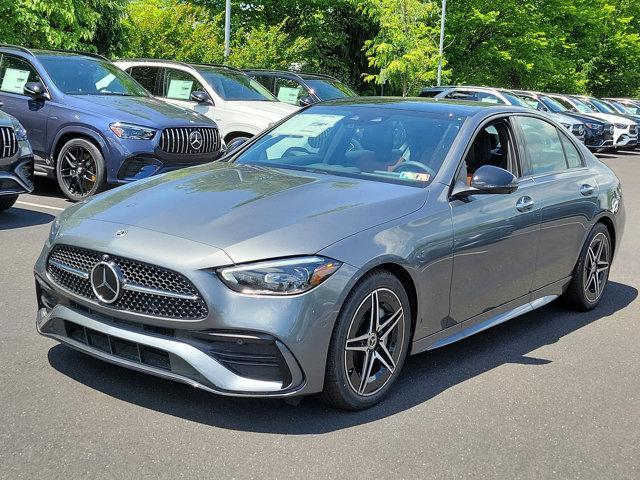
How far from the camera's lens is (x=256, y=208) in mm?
4137

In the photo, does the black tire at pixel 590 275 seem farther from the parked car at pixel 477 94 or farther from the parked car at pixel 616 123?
the parked car at pixel 616 123

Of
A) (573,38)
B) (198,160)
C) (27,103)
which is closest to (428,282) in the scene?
(198,160)

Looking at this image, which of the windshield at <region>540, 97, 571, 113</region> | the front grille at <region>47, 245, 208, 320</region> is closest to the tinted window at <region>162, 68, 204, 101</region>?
the front grille at <region>47, 245, 208, 320</region>

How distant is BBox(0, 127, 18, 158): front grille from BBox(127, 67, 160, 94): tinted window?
5343mm

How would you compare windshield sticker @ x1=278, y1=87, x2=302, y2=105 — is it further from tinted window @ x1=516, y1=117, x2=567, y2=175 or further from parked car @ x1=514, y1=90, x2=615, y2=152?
tinted window @ x1=516, y1=117, x2=567, y2=175

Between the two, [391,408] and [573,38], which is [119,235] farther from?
[573,38]

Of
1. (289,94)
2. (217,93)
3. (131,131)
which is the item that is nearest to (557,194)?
(131,131)

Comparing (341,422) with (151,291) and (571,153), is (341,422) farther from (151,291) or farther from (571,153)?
(571,153)

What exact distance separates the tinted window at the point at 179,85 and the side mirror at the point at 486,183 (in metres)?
9.15

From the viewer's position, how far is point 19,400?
3965mm

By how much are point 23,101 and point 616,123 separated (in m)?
20.6

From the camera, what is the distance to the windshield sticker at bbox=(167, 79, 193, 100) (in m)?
13.3

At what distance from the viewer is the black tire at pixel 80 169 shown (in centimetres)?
984

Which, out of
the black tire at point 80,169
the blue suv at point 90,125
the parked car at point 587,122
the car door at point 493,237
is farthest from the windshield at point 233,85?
the parked car at point 587,122
